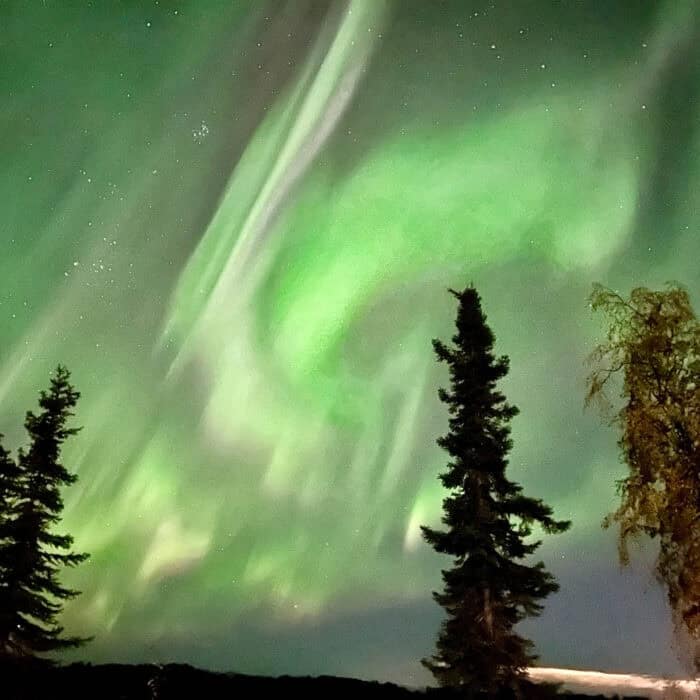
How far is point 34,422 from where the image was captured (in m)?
31.2

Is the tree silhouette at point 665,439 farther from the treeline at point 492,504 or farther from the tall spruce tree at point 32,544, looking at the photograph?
the tall spruce tree at point 32,544

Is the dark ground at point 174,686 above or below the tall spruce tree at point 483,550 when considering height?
below

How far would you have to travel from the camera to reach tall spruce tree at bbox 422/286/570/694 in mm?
21688

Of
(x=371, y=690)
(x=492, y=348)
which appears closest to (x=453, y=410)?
(x=492, y=348)

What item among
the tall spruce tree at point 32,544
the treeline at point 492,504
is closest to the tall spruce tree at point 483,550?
the treeline at point 492,504

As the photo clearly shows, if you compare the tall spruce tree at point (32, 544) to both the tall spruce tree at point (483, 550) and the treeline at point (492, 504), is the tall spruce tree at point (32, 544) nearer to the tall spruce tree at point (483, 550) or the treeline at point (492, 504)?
the treeline at point (492, 504)

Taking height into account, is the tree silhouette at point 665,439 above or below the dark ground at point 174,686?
above

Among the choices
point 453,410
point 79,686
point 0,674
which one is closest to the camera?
point 79,686

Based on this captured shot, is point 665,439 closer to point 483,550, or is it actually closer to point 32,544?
point 483,550

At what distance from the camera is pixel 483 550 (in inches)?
880

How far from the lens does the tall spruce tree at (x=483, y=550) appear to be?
71.2 ft

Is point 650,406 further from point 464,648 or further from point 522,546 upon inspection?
point 464,648

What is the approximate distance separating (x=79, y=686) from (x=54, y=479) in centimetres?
1324

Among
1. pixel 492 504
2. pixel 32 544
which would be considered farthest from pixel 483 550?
pixel 32 544
